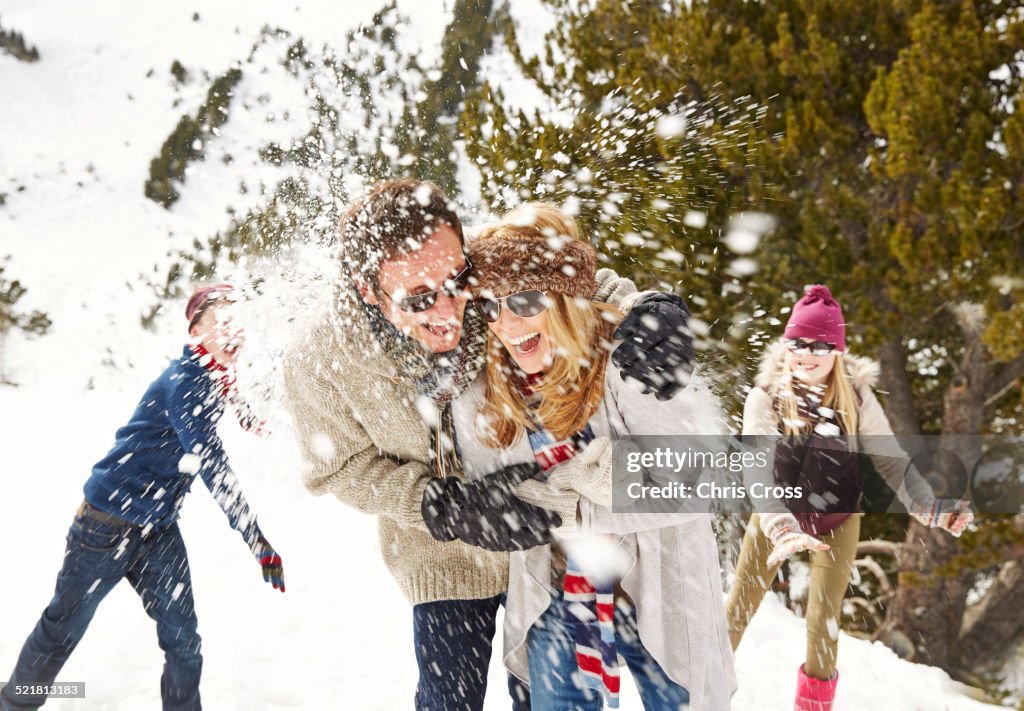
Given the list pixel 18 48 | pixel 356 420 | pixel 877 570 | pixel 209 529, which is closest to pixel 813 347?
pixel 356 420

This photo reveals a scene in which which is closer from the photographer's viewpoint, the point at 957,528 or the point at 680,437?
the point at 680,437

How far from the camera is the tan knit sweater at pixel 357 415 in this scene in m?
1.84

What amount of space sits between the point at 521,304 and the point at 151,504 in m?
1.81

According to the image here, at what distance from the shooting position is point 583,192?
225 inches

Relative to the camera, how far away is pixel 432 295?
5.68 feet

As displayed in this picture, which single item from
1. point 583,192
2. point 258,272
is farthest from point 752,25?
point 258,272

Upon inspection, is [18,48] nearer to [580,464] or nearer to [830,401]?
[830,401]

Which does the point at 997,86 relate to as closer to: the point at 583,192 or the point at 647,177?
the point at 647,177

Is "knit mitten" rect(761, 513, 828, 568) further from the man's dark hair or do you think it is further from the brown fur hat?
the man's dark hair

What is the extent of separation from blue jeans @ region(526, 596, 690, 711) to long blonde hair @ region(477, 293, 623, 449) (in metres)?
0.53

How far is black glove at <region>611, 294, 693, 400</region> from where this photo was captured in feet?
5.25

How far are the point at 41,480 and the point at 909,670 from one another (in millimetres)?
9502

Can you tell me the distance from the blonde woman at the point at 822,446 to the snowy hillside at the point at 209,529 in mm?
765

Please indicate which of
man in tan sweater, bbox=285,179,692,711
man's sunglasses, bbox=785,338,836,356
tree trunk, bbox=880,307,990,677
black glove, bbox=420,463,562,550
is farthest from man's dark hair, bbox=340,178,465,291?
tree trunk, bbox=880,307,990,677
